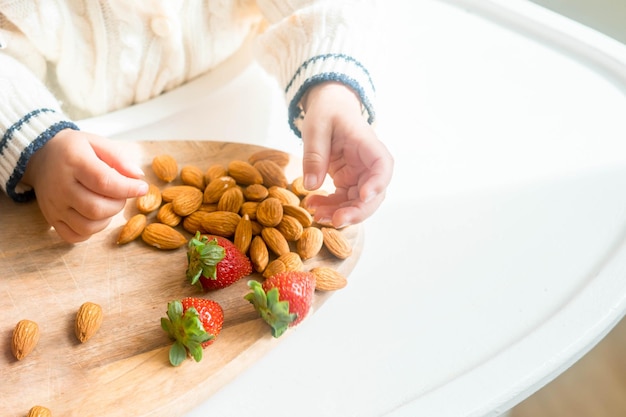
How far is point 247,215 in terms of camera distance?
27.2 inches

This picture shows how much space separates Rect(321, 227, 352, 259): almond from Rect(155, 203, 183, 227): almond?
15cm

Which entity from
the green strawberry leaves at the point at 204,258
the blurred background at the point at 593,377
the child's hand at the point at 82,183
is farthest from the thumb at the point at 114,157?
the blurred background at the point at 593,377

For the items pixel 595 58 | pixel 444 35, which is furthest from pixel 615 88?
pixel 444 35

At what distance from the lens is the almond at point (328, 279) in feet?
2.07

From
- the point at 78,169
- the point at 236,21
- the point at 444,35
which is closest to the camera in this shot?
the point at 78,169

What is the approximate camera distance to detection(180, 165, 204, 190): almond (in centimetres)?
73

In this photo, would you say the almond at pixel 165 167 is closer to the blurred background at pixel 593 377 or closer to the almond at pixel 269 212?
the almond at pixel 269 212

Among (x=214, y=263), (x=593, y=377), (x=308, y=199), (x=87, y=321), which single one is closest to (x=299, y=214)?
(x=308, y=199)

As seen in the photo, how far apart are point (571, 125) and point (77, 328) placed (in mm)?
625

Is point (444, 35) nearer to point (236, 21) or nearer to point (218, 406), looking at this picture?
point (236, 21)

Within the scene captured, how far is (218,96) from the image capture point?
849mm

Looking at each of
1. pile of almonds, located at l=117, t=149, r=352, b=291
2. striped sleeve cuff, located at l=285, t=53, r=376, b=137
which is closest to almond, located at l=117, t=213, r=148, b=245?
pile of almonds, located at l=117, t=149, r=352, b=291

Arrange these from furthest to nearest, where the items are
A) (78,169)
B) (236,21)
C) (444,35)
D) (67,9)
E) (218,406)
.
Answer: (444,35)
(236,21)
(67,9)
(78,169)
(218,406)

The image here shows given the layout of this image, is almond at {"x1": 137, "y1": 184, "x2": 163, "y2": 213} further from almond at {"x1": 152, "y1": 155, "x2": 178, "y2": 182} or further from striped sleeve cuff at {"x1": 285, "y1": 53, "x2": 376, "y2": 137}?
striped sleeve cuff at {"x1": 285, "y1": 53, "x2": 376, "y2": 137}
